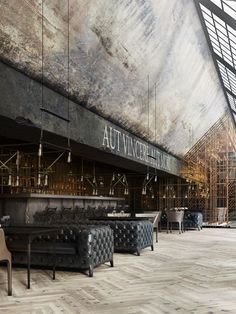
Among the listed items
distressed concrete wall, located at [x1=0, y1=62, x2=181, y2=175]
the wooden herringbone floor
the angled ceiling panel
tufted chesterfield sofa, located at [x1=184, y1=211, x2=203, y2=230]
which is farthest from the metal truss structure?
the wooden herringbone floor

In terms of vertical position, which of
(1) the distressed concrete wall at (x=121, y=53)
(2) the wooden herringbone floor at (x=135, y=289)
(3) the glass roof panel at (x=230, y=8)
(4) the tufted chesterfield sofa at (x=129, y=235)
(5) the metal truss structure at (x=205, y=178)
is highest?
(3) the glass roof panel at (x=230, y=8)

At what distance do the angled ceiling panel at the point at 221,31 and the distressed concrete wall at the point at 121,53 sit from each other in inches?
10.0

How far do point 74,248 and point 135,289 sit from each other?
4.36ft

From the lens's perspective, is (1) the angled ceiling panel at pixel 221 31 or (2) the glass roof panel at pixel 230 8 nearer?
(2) the glass roof panel at pixel 230 8

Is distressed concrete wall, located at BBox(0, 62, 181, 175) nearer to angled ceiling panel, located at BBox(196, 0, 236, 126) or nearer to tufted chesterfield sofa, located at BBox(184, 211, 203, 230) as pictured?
angled ceiling panel, located at BBox(196, 0, 236, 126)

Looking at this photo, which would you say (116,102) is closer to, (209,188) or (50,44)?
(50,44)

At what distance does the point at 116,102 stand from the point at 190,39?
293 centimetres

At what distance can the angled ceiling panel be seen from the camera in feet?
30.4

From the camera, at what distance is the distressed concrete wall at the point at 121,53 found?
630 centimetres

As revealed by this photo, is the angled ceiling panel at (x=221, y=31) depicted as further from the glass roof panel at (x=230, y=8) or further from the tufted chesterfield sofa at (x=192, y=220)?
the tufted chesterfield sofa at (x=192, y=220)

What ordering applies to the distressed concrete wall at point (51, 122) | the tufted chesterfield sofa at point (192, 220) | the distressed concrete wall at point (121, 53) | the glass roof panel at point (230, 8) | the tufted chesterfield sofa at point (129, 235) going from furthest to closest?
the tufted chesterfield sofa at point (192, 220), the glass roof panel at point (230, 8), the tufted chesterfield sofa at point (129, 235), the distressed concrete wall at point (51, 122), the distressed concrete wall at point (121, 53)

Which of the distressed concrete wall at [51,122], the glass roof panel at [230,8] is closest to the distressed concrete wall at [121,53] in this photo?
the distressed concrete wall at [51,122]

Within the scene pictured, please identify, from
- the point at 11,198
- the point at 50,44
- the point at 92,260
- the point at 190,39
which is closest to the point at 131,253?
the point at 92,260

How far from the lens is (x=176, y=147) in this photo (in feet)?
57.4
